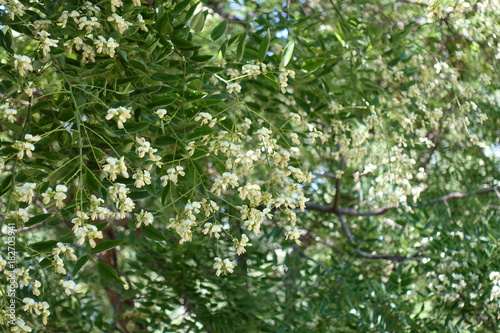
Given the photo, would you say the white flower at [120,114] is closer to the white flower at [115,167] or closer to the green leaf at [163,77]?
the white flower at [115,167]

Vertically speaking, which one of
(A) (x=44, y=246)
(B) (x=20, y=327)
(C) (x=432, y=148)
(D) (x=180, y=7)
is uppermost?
(D) (x=180, y=7)

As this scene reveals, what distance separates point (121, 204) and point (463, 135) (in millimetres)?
1528

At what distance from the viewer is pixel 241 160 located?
1.01 m

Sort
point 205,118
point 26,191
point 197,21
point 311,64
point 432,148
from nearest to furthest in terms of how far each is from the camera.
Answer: point 26,191
point 205,118
point 197,21
point 311,64
point 432,148

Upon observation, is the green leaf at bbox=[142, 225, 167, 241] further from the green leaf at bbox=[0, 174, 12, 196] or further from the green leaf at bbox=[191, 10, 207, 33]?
the green leaf at bbox=[191, 10, 207, 33]

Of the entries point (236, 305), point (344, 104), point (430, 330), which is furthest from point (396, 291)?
point (344, 104)

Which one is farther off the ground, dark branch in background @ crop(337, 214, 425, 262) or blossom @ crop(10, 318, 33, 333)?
blossom @ crop(10, 318, 33, 333)

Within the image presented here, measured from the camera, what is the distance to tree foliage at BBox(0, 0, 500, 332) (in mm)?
930

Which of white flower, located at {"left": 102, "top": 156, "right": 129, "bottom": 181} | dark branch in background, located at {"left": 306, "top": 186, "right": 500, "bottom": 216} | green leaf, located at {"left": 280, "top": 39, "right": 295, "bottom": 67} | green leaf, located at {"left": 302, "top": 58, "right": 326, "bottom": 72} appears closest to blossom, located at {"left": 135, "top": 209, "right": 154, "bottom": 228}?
white flower, located at {"left": 102, "top": 156, "right": 129, "bottom": 181}

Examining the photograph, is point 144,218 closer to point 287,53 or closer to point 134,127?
point 134,127

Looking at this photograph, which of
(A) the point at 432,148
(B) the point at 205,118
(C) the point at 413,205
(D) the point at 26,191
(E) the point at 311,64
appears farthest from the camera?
(A) the point at 432,148

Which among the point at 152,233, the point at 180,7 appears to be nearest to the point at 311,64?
the point at 180,7

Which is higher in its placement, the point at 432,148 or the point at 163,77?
the point at 163,77

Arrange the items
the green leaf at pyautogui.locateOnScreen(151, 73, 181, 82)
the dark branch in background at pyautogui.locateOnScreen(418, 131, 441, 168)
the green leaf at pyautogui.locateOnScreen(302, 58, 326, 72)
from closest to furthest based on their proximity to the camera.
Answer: the green leaf at pyautogui.locateOnScreen(151, 73, 181, 82), the green leaf at pyautogui.locateOnScreen(302, 58, 326, 72), the dark branch in background at pyautogui.locateOnScreen(418, 131, 441, 168)
